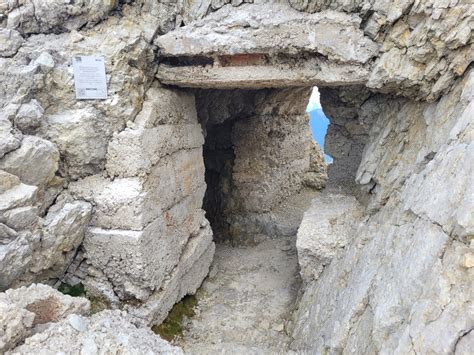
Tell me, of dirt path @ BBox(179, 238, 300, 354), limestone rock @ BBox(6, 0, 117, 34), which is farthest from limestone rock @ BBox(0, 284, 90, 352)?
limestone rock @ BBox(6, 0, 117, 34)

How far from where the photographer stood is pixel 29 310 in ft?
9.08

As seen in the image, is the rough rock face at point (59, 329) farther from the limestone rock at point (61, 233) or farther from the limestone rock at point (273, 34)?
the limestone rock at point (273, 34)

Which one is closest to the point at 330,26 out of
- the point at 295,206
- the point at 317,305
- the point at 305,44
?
the point at 305,44

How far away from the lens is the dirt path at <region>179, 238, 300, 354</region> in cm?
409

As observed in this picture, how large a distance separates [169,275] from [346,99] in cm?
329

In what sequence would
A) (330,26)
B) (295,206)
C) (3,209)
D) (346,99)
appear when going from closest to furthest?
(3,209) → (330,26) → (346,99) → (295,206)

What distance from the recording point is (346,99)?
209 inches

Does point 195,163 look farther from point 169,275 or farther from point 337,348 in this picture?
point 337,348

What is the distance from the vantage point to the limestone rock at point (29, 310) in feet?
8.05

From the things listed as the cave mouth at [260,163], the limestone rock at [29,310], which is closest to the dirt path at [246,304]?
the cave mouth at [260,163]

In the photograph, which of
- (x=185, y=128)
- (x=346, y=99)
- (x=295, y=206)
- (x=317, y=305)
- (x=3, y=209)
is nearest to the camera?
(x=3, y=209)

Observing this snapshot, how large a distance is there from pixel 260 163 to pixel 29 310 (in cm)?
478

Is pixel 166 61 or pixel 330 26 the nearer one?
pixel 330 26

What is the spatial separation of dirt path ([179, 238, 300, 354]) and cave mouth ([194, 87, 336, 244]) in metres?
0.93
